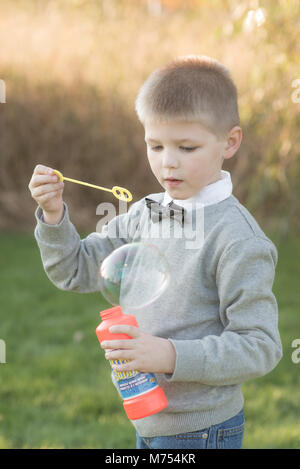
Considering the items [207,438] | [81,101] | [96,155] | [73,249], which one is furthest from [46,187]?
[81,101]

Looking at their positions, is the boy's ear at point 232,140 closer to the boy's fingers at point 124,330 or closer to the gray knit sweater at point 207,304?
the gray knit sweater at point 207,304

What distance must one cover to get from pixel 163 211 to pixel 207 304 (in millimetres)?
254

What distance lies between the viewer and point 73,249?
5.71 feet

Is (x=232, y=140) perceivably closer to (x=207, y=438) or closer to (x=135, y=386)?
(x=135, y=386)

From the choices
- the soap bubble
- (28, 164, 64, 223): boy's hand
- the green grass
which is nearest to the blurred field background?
the green grass

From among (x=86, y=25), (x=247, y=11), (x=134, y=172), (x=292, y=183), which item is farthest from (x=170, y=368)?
(x=86, y=25)

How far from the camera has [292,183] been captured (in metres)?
3.66

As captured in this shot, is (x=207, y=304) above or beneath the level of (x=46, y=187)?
beneath

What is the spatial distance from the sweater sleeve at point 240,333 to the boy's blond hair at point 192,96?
30 cm

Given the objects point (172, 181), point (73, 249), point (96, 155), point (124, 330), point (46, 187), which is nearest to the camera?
point (124, 330)

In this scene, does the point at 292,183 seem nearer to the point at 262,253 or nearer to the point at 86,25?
the point at 262,253

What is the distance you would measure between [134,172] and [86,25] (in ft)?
5.96

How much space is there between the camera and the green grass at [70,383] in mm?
2980

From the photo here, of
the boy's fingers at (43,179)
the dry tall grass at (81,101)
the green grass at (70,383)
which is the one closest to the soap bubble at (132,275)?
the boy's fingers at (43,179)
